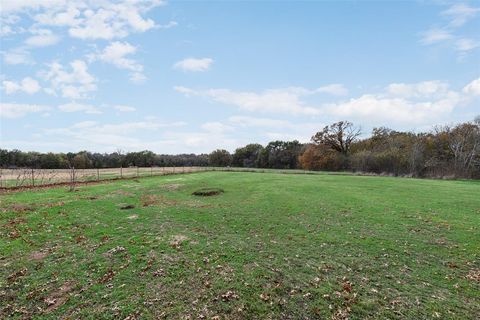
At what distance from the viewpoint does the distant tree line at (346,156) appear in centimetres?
5688

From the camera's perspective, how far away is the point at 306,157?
271 feet

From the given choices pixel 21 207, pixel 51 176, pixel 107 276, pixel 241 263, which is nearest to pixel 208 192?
pixel 21 207

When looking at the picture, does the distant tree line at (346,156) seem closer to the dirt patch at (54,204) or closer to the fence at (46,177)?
the fence at (46,177)

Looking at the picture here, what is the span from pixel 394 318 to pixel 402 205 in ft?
47.5

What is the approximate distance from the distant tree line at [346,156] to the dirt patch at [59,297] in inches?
2301

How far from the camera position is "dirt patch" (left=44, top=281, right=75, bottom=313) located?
736cm

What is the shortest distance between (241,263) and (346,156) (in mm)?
72135

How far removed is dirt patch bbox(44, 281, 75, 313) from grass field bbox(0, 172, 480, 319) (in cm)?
5

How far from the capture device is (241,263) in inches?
379

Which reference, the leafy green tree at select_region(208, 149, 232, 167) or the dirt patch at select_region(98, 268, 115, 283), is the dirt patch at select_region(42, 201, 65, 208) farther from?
the leafy green tree at select_region(208, 149, 232, 167)

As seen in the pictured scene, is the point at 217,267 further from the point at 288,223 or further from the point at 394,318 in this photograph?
the point at 288,223

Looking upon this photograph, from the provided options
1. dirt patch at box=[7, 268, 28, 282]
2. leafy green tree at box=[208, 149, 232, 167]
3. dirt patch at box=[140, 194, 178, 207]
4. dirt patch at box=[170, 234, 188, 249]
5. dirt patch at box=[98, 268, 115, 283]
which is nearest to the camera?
dirt patch at box=[98, 268, 115, 283]

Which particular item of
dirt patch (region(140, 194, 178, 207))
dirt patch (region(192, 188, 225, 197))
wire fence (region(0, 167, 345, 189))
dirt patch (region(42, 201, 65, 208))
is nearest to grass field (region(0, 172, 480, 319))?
dirt patch (region(42, 201, 65, 208))

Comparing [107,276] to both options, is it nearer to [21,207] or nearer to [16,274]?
[16,274]
